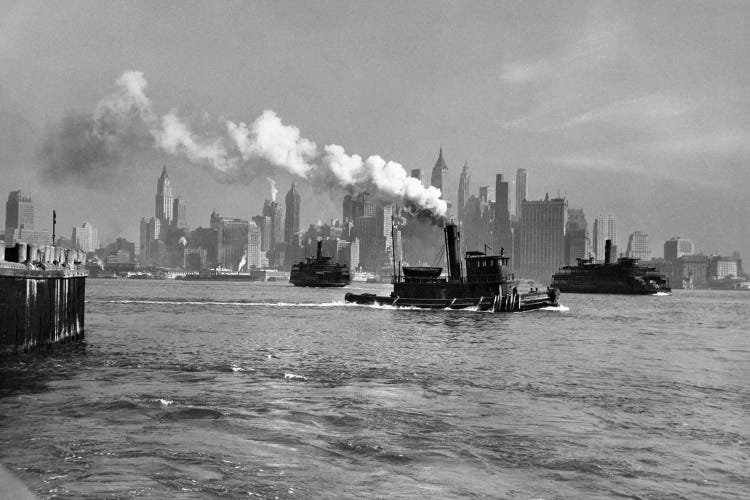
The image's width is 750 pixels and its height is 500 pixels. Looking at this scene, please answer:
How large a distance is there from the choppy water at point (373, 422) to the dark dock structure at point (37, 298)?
1344 millimetres

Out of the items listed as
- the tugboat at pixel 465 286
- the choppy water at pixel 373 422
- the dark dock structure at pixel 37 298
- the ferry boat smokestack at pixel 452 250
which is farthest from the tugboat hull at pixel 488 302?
the dark dock structure at pixel 37 298

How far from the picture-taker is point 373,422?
20.1 meters

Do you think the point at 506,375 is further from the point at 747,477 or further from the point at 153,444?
the point at 153,444

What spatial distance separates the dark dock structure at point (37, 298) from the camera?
1128 inches

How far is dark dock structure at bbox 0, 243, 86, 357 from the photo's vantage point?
28656mm

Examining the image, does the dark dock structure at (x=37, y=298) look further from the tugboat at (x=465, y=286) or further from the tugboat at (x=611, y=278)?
the tugboat at (x=611, y=278)

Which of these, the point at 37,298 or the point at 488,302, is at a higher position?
the point at 37,298

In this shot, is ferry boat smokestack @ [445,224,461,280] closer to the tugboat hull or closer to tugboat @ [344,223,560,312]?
tugboat @ [344,223,560,312]

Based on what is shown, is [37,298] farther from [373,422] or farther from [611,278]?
[611,278]

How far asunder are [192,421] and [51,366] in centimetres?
1397

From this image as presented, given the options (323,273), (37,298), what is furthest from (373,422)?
(323,273)

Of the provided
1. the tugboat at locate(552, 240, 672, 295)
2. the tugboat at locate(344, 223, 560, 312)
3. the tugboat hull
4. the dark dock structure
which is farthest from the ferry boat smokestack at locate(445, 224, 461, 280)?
the tugboat at locate(552, 240, 672, 295)

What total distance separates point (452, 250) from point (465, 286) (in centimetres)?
453

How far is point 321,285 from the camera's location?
192375 mm
